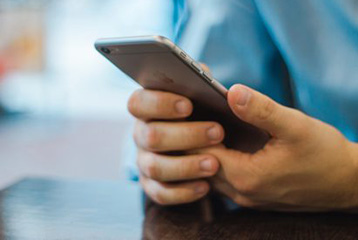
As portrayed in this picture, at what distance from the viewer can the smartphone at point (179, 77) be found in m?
0.26

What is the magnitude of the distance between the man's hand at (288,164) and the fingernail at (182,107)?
0.12 ft

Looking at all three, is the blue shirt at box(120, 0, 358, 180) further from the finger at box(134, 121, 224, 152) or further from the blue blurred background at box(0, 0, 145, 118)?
the blue blurred background at box(0, 0, 145, 118)

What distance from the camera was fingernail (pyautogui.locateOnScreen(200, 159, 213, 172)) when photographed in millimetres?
337

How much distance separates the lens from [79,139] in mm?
2545

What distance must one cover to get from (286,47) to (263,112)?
17cm

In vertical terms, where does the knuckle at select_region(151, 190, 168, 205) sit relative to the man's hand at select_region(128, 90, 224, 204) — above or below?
below

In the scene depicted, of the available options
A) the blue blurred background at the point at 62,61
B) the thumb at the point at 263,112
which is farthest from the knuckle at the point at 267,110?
the blue blurred background at the point at 62,61

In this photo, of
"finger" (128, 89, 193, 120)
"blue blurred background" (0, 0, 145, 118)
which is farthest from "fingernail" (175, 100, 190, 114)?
"blue blurred background" (0, 0, 145, 118)

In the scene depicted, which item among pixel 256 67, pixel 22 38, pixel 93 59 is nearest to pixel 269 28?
pixel 256 67

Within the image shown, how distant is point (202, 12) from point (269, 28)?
2.9 inches

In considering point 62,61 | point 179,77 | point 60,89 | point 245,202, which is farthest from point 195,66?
point 62,61

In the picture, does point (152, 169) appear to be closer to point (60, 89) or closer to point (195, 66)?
point (195, 66)

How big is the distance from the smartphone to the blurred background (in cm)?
149

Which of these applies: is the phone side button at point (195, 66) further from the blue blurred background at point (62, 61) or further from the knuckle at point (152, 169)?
the blue blurred background at point (62, 61)
